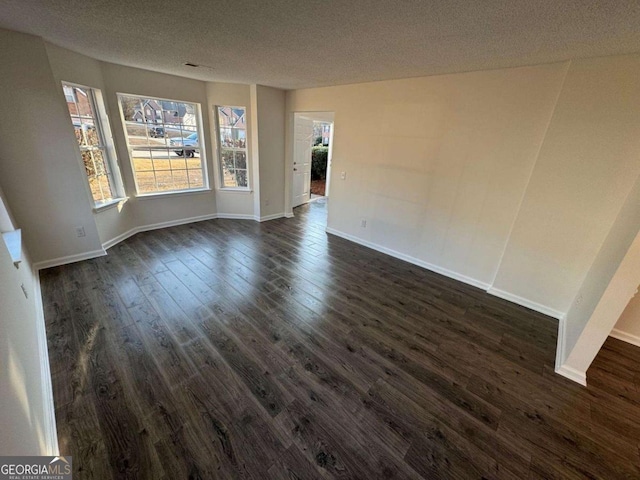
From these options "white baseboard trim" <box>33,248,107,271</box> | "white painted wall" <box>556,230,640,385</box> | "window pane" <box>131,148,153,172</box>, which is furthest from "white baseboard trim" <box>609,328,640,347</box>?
"window pane" <box>131,148,153,172</box>

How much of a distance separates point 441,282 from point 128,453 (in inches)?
129

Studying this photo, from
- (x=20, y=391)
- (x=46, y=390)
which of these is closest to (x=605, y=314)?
(x=20, y=391)

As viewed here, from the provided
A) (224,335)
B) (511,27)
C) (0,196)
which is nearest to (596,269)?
(511,27)

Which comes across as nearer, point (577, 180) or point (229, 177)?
point (577, 180)

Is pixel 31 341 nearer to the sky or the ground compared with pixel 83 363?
nearer to the sky

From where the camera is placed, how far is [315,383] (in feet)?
6.05

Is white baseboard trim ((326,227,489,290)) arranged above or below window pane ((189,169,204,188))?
below

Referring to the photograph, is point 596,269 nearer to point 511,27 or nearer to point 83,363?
point 511,27

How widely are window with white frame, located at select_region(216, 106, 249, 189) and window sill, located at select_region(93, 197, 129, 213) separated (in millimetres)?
1642

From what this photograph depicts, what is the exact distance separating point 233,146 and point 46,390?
4.23 m

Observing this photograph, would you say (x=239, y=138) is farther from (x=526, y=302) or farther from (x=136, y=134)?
(x=526, y=302)

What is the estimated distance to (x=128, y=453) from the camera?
4.54ft

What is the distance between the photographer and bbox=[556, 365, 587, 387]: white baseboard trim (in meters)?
1.97

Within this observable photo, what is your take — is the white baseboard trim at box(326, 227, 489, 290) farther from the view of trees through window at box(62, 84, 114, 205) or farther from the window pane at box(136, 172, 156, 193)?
the view of trees through window at box(62, 84, 114, 205)
